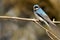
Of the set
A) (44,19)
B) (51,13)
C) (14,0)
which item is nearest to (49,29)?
(44,19)

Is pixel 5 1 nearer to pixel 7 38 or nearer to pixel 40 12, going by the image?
pixel 7 38

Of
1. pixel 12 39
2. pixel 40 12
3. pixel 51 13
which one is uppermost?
pixel 40 12

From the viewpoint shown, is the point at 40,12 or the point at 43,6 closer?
the point at 40,12

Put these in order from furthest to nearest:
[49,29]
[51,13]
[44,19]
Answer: [51,13] < [44,19] < [49,29]

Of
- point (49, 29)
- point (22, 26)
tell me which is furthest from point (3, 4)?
point (49, 29)

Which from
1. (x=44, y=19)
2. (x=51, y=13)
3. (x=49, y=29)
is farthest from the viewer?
(x=51, y=13)

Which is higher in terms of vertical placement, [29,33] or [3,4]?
[3,4]

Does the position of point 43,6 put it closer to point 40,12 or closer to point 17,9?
point 17,9
